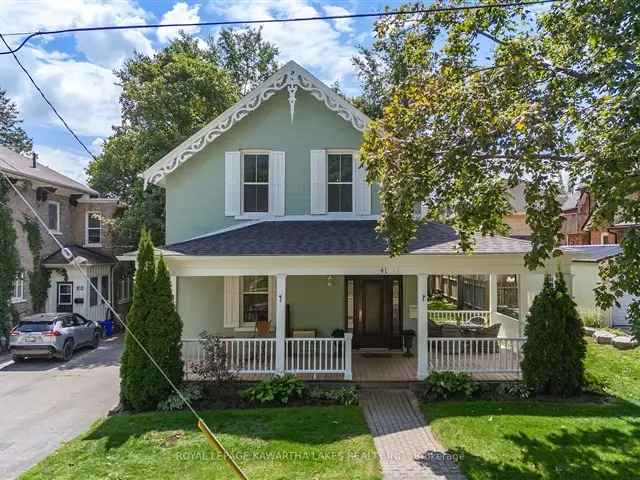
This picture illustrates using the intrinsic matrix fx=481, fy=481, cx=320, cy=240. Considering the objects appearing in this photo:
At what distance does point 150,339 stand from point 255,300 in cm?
447

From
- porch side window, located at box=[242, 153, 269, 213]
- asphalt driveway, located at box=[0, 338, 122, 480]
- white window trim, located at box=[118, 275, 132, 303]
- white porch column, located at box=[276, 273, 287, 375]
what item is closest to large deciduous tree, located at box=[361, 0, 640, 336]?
white porch column, located at box=[276, 273, 287, 375]

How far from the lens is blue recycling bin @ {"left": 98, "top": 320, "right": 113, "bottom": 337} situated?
869 inches

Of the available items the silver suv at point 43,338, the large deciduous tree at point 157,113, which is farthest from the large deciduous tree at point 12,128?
the silver suv at point 43,338

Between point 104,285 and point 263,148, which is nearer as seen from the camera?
point 263,148

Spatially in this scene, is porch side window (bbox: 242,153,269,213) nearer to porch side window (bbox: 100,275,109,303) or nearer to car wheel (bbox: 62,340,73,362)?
car wheel (bbox: 62,340,73,362)

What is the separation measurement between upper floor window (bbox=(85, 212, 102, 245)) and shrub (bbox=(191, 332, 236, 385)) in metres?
16.6

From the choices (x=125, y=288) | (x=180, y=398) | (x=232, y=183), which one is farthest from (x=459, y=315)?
(x=125, y=288)

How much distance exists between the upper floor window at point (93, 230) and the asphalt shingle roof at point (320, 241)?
47.0ft

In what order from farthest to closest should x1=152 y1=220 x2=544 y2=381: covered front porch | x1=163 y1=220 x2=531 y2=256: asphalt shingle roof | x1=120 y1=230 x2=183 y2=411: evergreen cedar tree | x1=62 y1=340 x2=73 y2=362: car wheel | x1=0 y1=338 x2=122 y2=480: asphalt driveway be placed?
x1=62 y1=340 x2=73 y2=362: car wheel, x1=152 y1=220 x2=544 y2=381: covered front porch, x1=163 y1=220 x2=531 y2=256: asphalt shingle roof, x1=120 y1=230 x2=183 y2=411: evergreen cedar tree, x1=0 y1=338 x2=122 y2=480: asphalt driveway

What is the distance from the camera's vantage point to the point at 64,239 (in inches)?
917

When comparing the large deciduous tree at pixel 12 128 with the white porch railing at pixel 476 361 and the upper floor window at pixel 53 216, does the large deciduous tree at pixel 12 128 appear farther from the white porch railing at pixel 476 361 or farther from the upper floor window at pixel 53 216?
the white porch railing at pixel 476 361

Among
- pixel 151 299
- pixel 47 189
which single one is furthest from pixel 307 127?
pixel 47 189

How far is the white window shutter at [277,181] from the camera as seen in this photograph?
13891mm

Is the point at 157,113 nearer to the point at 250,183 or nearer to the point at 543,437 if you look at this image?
the point at 250,183
